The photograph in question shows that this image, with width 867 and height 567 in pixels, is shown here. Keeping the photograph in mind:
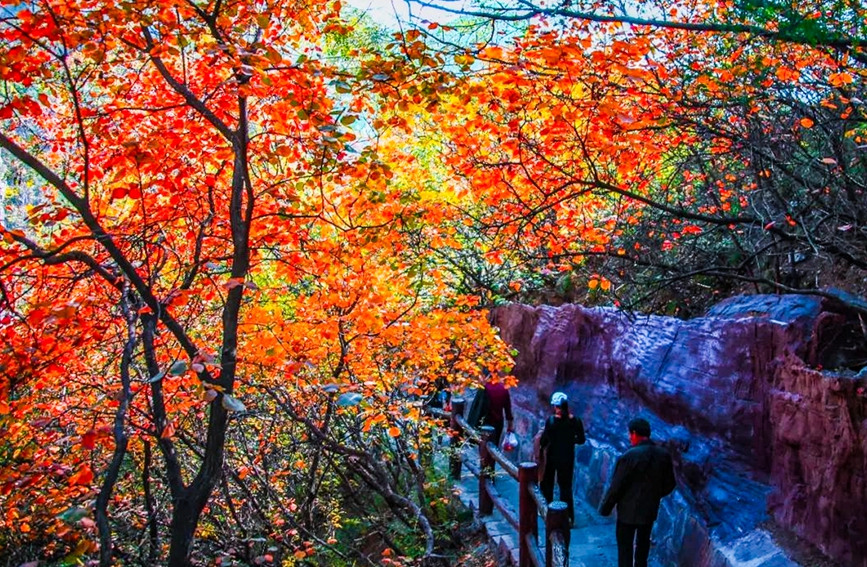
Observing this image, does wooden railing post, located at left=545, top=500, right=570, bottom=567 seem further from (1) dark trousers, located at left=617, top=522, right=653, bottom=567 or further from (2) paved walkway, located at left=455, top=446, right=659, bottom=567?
(2) paved walkway, located at left=455, top=446, right=659, bottom=567

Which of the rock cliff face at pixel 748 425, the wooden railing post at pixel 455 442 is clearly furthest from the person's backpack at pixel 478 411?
the rock cliff face at pixel 748 425

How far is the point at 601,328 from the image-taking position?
10250mm

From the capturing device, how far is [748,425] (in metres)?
6.23

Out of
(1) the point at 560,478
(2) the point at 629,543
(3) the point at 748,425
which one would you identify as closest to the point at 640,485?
(2) the point at 629,543

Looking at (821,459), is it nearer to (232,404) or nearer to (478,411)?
(232,404)

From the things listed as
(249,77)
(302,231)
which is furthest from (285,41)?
(249,77)

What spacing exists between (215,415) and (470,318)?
6107 mm

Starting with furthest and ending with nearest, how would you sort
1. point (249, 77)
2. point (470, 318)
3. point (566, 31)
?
1. point (470, 318)
2. point (566, 31)
3. point (249, 77)

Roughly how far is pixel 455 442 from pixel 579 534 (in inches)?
160

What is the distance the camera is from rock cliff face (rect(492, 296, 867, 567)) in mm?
4922

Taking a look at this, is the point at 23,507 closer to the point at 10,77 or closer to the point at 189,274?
the point at 189,274

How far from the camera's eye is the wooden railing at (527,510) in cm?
584

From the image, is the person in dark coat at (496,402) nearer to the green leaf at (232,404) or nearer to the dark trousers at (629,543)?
the dark trousers at (629,543)

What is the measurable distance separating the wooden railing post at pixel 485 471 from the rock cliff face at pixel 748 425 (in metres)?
1.49
